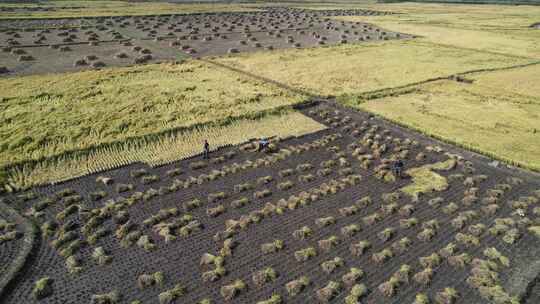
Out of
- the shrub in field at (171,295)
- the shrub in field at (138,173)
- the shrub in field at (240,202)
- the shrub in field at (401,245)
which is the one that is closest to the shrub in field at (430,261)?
the shrub in field at (401,245)

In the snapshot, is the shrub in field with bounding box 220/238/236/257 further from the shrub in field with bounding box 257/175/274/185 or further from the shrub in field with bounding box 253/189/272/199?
the shrub in field with bounding box 257/175/274/185

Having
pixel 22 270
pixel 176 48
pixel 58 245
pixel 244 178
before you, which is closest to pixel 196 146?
pixel 244 178

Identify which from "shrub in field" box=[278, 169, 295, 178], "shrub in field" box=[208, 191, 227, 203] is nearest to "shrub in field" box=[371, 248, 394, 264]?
"shrub in field" box=[278, 169, 295, 178]

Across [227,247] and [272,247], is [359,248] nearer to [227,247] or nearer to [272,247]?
[272,247]

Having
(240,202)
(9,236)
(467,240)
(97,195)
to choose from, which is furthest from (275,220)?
(9,236)

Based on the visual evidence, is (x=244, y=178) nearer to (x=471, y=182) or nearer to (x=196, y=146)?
(x=196, y=146)

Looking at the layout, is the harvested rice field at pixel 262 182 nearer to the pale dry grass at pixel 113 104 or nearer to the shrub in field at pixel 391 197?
the shrub in field at pixel 391 197
